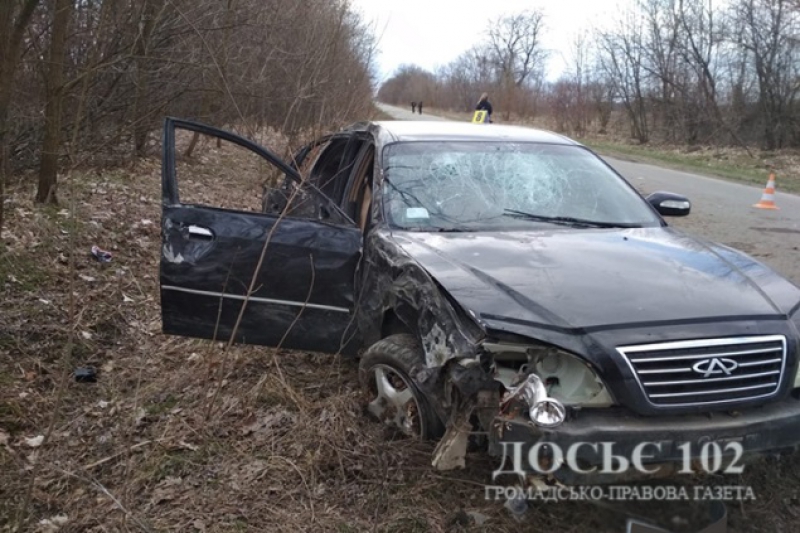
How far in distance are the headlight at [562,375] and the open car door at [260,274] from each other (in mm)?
1304

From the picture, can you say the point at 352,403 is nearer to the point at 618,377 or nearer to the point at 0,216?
the point at 618,377

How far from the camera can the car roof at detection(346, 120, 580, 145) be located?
4.30 m

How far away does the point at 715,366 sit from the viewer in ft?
8.30

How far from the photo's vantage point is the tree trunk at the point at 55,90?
7027 mm

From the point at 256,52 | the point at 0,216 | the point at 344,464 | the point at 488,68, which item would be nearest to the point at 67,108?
the point at 0,216

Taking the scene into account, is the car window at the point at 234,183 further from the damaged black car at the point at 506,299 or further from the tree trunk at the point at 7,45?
the tree trunk at the point at 7,45

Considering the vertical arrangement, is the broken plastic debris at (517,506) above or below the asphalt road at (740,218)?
below

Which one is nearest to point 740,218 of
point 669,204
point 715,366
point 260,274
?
point 669,204

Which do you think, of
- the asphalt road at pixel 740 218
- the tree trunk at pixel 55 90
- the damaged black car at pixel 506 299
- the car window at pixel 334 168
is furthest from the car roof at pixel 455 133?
the tree trunk at pixel 55 90

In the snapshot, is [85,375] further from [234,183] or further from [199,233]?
[234,183]

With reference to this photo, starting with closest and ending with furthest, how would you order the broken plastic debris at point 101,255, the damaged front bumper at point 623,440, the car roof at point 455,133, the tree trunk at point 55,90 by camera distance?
1. the damaged front bumper at point 623,440
2. the car roof at point 455,133
3. the broken plastic debris at point 101,255
4. the tree trunk at point 55,90

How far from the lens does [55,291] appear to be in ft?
18.1

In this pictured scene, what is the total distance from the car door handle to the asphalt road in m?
5.12

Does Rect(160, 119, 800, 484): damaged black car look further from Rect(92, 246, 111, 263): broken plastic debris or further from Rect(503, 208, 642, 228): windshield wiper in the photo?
Rect(92, 246, 111, 263): broken plastic debris
